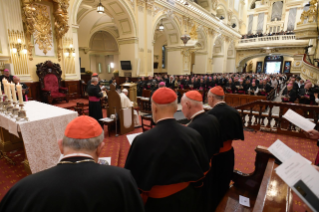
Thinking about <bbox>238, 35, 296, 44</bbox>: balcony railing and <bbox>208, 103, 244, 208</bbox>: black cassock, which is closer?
<bbox>208, 103, 244, 208</bbox>: black cassock

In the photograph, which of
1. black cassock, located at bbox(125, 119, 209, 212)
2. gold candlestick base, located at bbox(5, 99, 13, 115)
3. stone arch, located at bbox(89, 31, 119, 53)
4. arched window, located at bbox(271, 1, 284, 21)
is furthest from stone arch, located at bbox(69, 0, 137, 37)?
arched window, located at bbox(271, 1, 284, 21)

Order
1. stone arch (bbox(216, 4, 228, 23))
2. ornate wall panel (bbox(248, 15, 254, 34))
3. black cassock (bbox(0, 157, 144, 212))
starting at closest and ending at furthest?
black cassock (bbox(0, 157, 144, 212))
stone arch (bbox(216, 4, 228, 23))
ornate wall panel (bbox(248, 15, 254, 34))

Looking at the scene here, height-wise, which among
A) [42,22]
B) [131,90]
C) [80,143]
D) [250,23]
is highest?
[250,23]

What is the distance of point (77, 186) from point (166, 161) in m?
0.77

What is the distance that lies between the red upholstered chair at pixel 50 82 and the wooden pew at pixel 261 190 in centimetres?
740

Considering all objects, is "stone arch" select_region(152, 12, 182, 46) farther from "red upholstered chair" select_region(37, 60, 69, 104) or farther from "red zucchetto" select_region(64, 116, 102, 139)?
"red zucchetto" select_region(64, 116, 102, 139)

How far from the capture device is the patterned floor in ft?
10.2

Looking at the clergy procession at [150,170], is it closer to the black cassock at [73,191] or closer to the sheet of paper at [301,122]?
the black cassock at [73,191]

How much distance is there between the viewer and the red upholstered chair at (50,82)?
24.2ft

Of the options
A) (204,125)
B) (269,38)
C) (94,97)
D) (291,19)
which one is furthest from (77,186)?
(291,19)

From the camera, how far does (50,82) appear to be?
7.80 meters

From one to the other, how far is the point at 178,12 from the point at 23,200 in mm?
16093

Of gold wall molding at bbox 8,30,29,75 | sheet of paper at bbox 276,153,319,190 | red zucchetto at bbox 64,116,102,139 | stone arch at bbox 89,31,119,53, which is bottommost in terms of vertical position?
sheet of paper at bbox 276,153,319,190

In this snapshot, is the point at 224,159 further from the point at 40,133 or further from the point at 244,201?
the point at 40,133
